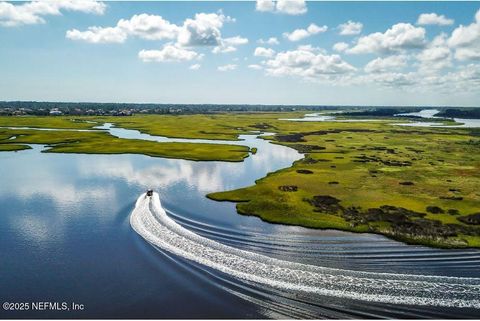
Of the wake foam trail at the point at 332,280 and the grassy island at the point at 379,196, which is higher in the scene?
the grassy island at the point at 379,196

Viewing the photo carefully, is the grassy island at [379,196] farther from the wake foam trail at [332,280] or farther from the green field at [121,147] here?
the green field at [121,147]

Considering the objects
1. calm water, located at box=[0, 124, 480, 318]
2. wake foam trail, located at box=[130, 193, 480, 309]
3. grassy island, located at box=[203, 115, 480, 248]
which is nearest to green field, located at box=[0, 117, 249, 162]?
grassy island, located at box=[203, 115, 480, 248]

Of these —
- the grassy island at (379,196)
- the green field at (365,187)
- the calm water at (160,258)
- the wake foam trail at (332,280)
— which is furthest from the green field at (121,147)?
the wake foam trail at (332,280)

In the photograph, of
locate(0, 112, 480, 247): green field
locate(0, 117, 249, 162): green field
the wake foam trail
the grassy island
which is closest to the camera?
the wake foam trail

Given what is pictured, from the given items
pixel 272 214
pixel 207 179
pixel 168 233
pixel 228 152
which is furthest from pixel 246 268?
pixel 228 152

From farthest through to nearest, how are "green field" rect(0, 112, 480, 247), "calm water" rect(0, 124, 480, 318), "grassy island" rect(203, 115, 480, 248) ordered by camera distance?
1. "green field" rect(0, 112, 480, 247)
2. "grassy island" rect(203, 115, 480, 248)
3. "calm water" rect(0, 124, 480, 318)

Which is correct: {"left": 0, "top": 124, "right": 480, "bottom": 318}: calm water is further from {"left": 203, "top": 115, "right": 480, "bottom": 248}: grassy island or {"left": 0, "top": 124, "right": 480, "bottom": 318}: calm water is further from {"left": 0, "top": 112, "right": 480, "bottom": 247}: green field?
{"left": 0, "top": 112, "right": 480, "bottom": 247}: green field
